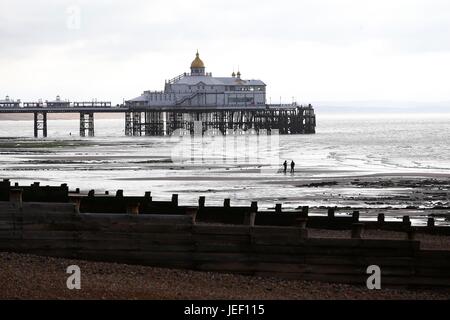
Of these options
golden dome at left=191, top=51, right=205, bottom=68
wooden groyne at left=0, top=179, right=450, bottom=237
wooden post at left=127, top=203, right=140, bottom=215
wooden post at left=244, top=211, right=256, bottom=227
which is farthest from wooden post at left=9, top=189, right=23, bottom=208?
golden dome at left=191, top=51, right=205, bottom=68

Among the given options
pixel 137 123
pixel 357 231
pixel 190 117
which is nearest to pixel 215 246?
pixel 357 231

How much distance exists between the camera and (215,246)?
63.5ft

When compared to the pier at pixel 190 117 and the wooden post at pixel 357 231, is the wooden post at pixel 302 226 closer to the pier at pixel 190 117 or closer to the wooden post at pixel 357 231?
the wooden post at pixel 357 231

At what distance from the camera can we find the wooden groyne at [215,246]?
1866 cm

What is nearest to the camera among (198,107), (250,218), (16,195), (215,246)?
(215,246)

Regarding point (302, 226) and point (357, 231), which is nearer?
point (357, 231)

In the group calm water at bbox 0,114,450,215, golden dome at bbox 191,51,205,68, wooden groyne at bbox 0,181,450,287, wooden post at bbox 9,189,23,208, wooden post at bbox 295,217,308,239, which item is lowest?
calm water at bbox 0,114,450,215

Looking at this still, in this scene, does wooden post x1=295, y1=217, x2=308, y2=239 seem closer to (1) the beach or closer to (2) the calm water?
(1) the beach

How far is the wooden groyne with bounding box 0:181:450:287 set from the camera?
18656 mm

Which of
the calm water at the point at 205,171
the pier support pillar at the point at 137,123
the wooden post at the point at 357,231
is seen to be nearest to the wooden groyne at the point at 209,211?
the wooden post at the point at 357,231

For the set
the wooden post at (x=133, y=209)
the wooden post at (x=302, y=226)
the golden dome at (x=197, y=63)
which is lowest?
the wooden post at (x=302, y=226)

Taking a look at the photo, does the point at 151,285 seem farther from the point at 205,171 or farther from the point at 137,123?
the point at 137,123
